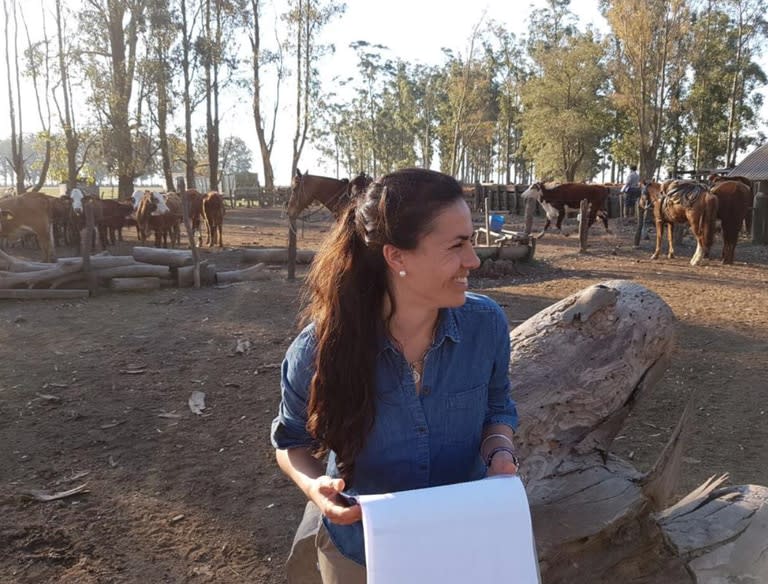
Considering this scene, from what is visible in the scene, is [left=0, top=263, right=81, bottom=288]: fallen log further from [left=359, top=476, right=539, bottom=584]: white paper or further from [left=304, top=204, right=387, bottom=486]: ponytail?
[left=359, top=476, right=539, bottom=584]: white paper

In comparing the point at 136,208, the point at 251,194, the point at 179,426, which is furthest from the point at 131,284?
the point at 251,194

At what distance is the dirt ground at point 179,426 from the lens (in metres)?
3.11

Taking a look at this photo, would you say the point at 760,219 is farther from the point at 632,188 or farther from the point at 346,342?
the point at 346,342

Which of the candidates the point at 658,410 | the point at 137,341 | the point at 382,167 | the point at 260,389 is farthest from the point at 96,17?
the point at 382,167

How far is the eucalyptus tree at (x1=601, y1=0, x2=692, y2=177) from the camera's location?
28562 mm

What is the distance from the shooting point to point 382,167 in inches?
2516

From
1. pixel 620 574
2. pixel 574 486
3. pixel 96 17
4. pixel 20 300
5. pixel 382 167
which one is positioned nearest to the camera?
pixel 620 574

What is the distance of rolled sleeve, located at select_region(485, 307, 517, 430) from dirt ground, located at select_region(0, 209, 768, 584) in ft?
5.82

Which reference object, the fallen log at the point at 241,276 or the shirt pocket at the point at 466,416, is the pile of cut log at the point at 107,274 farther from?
the shirt pocket at the point at 466,416

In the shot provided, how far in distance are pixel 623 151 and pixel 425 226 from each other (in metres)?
42.3

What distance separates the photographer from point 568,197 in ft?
65.5

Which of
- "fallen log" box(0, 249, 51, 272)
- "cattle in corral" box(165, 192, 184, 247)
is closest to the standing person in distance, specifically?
"cattle in corral" box(165, 192, 184, 247)

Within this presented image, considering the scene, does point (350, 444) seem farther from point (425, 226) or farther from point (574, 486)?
point (574, 486)

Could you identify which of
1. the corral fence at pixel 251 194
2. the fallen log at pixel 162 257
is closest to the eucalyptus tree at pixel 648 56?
the corral fence at pixel 251 194
